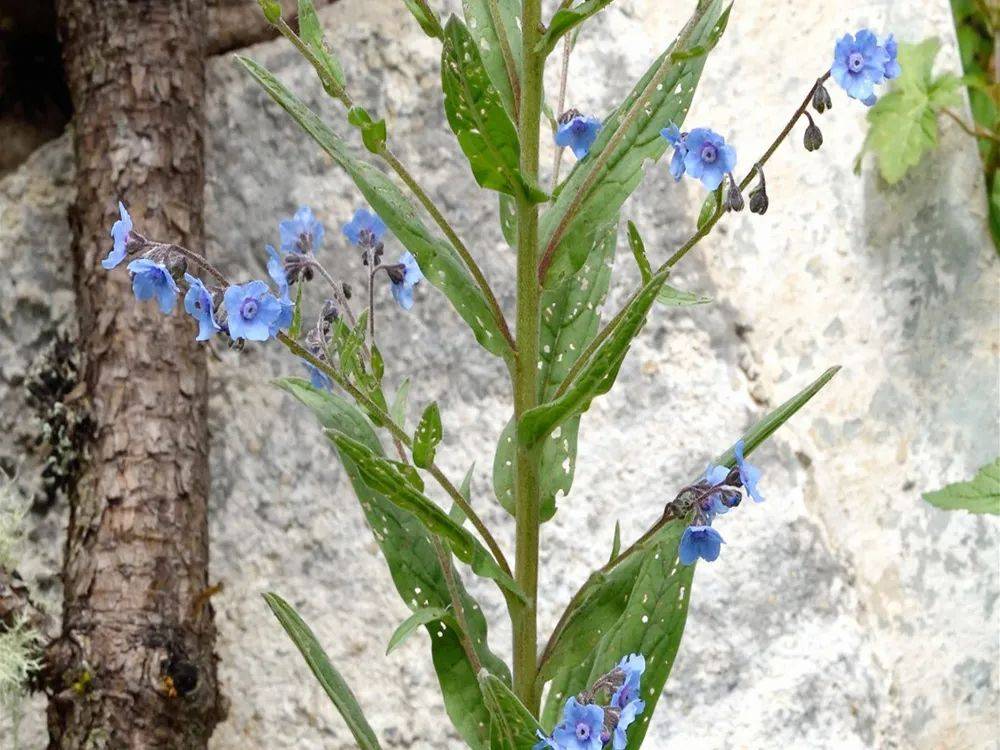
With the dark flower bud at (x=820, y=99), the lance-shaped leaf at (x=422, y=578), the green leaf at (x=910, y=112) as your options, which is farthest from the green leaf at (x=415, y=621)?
the green leaf at (x=910, y=112)

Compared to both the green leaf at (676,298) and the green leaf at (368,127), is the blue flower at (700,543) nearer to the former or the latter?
the green leaf at (676,298)

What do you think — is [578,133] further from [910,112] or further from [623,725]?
[910,112]

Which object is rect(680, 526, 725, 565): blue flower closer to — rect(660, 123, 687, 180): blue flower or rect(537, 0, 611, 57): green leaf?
rect(660, 123, 687, 180): blue flower

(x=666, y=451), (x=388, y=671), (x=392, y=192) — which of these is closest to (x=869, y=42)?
(x=392, y=192)

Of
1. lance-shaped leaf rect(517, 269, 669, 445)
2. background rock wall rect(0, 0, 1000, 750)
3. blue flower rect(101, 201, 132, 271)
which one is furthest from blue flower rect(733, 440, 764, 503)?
background rock wall rect(0, 0, 1000, 750)

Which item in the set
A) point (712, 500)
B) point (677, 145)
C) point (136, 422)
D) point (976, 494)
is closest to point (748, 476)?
point (712, 500)

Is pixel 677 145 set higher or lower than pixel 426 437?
higher

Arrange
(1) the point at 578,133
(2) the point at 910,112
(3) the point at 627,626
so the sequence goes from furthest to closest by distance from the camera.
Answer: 1. (2) the point at 910,112
2. (3) the point at 627,626
3. (1) the point at 578,133
